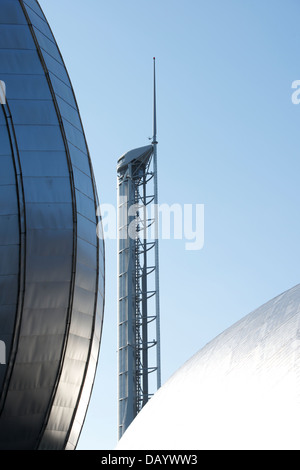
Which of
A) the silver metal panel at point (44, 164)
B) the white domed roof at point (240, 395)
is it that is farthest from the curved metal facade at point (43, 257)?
the white domed roof at point (240, 395)

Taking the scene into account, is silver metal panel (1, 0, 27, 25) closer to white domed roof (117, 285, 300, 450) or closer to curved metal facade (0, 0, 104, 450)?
curved metal facade (0, 0, 104, 450)

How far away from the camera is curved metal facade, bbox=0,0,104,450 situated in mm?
23172

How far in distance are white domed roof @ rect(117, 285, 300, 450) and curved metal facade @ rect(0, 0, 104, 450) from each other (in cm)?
946

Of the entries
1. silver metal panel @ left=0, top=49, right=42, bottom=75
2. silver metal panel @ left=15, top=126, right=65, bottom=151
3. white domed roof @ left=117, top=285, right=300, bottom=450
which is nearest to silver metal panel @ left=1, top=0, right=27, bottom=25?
silver metal panel @ left=0, top=49, right=42, bottom=75

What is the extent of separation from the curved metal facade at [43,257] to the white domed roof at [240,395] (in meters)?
9.46

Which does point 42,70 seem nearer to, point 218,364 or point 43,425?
point 43,425

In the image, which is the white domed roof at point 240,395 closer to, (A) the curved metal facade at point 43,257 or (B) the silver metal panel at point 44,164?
(A) the curved metal facade at point 43,257

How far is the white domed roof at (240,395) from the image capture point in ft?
33.5

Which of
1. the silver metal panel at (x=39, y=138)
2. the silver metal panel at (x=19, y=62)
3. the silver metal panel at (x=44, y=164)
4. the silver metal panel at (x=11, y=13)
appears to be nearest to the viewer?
the silver metal panel at (x=44, y=164)

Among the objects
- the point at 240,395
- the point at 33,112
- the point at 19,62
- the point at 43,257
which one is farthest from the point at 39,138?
the point at 240,395

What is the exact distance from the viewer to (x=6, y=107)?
25203 millimetres

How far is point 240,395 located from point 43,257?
1362 centimetres
